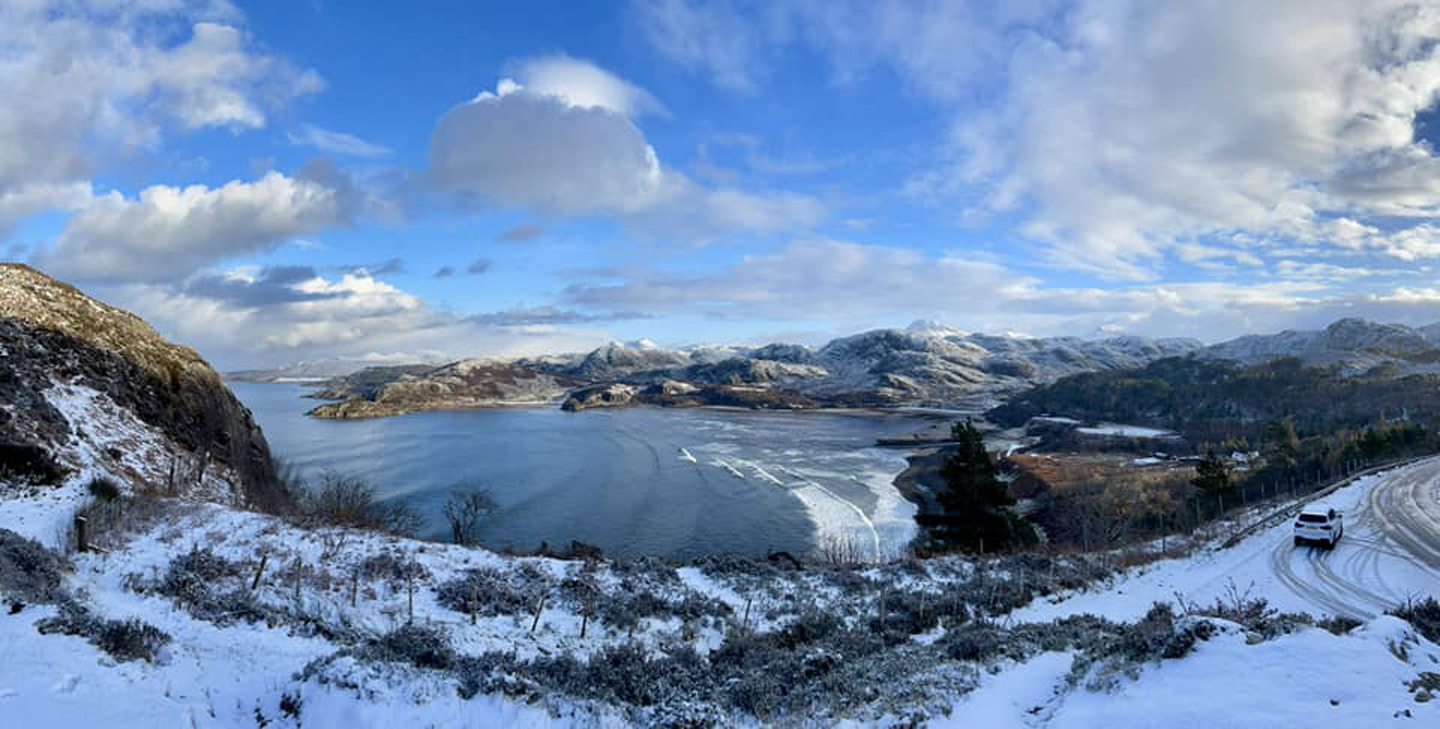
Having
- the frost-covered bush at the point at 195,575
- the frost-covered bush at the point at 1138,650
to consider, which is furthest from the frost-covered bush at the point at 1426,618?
the frost-covered bush at the point at 195,575

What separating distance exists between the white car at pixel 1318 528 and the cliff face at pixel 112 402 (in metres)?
42.2

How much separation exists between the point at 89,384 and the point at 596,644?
96.7 feet

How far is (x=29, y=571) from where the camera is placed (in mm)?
12008

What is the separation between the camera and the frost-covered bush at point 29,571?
10.4 metres

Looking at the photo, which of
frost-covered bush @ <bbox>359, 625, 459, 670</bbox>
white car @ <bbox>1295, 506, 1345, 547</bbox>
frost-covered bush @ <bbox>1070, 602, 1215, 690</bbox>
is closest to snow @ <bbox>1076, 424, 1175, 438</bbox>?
white car @ <bbox>1295, 506, 1345, 547</bbox>

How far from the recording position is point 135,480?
24828mm

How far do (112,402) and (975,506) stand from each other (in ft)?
139

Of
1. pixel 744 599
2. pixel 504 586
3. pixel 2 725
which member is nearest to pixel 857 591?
pixel 744 599

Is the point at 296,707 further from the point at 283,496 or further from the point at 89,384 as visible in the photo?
the point at 283,496

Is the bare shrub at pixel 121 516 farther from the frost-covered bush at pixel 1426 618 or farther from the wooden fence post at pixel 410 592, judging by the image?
the frost-covered bush at pixel 1426 618

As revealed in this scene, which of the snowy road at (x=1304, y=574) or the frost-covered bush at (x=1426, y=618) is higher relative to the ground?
the frost-covered bush at (x=1426, y=618)

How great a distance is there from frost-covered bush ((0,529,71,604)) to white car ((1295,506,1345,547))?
34397 millimetres

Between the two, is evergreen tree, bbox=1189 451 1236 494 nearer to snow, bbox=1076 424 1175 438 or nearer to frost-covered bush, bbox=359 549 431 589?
frost-covered bush, bbox=359 549 431 589

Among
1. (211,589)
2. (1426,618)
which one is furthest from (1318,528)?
(211,589)
